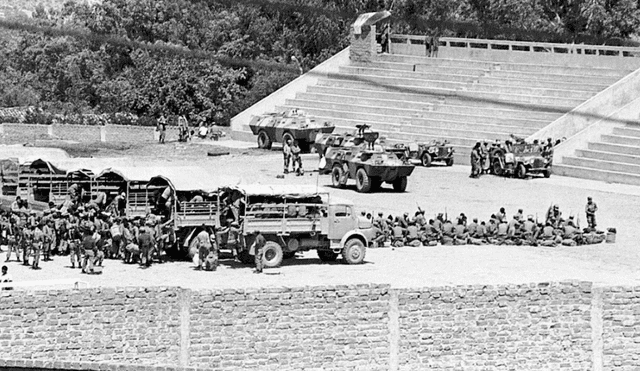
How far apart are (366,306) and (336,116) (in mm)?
34061

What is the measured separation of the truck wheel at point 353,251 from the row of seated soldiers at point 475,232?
207cm

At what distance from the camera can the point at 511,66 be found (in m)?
58.8

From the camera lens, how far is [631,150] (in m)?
48.7

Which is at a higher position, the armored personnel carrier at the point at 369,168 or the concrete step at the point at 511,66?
the concrete step at the point at 511,66

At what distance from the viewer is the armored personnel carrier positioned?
144 feet

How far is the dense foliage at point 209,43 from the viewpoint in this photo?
214 feet

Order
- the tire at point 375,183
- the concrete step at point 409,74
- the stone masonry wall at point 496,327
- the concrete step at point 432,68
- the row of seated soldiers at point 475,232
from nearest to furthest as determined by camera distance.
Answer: the stone masonry wall at point 496,327
the row of seated soldiers at point 475,232
the tire at point 375,183
the concrete step at point 409,74
the concrete step at point 432,68

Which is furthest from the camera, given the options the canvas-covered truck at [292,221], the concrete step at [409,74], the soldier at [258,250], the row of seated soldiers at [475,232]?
the concrete step at [409,74]

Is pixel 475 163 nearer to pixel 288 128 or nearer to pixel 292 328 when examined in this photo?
pixel 288 128

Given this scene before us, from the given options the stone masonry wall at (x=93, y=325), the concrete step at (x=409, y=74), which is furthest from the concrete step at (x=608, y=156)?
the stone masonry wall at (x=93, y=325)

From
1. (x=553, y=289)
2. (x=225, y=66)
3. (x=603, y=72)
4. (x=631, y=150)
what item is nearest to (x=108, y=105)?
(x=225, y=66)

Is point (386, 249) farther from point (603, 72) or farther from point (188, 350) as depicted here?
point (603, 72)

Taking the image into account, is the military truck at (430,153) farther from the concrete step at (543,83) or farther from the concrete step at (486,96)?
the concrete step at (543,83)

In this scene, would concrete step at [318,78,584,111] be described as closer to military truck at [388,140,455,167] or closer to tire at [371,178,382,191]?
military truck at [388,140,455,167]
